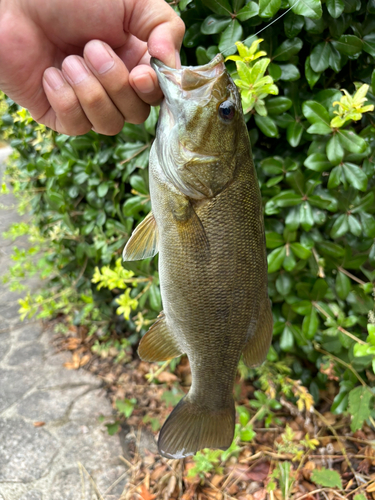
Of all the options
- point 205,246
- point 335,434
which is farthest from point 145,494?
point 205,246

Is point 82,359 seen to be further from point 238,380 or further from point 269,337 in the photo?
point 269,337

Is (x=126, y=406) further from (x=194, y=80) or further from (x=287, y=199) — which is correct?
(x=194, y=80)

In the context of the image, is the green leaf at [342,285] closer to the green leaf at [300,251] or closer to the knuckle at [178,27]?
the green leaf at [300,251]

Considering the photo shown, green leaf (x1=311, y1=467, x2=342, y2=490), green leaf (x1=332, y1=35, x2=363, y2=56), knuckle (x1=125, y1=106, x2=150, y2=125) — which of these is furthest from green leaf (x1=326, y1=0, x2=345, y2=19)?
green leaf (x1=311, y1=467, x2=342, y2=490)

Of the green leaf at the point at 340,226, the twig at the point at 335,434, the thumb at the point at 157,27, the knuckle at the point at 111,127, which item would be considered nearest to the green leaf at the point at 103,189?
the knuckle at the point at 111,127

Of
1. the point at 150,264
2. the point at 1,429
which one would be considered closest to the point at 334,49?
the point at 150,264

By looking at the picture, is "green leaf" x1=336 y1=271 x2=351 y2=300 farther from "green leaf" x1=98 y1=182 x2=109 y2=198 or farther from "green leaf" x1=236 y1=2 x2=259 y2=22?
"green leaf" x1=98 y1=182 x2=109 y2=198
